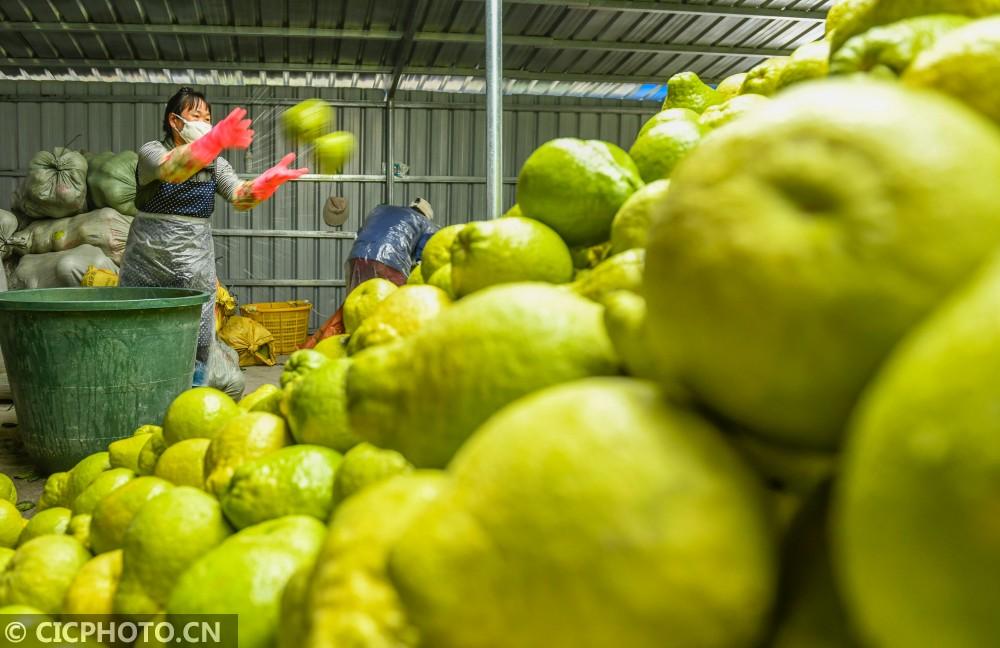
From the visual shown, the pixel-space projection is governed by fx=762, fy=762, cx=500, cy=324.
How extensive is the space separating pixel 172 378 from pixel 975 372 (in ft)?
14.0

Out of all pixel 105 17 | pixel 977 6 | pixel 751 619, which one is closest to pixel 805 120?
pixel 751 619

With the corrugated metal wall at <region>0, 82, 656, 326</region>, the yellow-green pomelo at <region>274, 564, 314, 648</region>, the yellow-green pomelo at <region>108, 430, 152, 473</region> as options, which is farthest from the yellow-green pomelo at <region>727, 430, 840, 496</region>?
the corrugated metal wall at <region>0, 82, 656, 326</region>

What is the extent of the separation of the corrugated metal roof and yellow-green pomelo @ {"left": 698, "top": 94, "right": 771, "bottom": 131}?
5601 mm

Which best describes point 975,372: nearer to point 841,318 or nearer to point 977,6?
point 841,318

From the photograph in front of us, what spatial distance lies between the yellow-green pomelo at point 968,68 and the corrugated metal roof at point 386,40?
6.35 metres

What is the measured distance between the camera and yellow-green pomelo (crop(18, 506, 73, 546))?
177 centimetres

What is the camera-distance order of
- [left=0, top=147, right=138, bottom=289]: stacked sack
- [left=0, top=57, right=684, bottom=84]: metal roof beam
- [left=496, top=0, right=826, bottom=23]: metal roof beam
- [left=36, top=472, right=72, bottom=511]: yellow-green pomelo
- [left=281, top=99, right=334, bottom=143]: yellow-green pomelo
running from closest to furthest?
1. [left=36, top=472, right=72, bottom=511]: yellow-green pomelo
2. [left=281, top=99, right=334, bottom=143]: yellow-green pomelo
3. [left=496, top=0, right=826, bottom=23]: metal roof beam
4. [left=0, top=147, right=138, bottom=289]: stacked sack
5. [left=0, top=57, right=684, bottom=84]: metal roof beam

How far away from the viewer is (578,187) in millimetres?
1269

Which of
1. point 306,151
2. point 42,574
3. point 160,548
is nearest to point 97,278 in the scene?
point 306,151

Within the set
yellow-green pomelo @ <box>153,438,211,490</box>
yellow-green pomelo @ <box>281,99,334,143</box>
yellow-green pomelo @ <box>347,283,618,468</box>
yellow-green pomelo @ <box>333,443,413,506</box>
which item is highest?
yellow-green pomelo @ <box>281,99,334,143</box>

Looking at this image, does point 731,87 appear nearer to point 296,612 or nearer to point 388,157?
point 296,612

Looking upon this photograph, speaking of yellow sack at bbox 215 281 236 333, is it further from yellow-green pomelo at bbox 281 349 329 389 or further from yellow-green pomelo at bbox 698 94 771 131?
yellow-green pomelo at bbox 698 94 771 131

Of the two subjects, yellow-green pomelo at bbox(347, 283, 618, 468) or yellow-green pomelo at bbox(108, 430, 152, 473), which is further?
yellow-green pomelo at bbox(108, 430, 152, 473)

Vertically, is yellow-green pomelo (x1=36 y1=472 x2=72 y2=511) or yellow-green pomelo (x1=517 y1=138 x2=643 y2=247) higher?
yellow-green pomelo (x1=517 y1=138 x2=643 y2=247)
